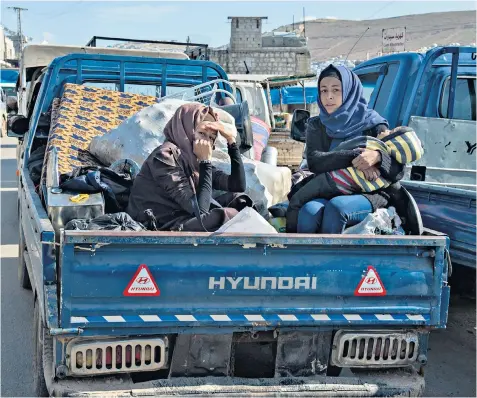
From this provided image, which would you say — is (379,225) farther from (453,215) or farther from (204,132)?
(453,215)

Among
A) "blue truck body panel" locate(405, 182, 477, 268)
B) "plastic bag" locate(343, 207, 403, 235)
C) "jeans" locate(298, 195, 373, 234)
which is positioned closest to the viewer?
"plastic bag" locate(343, 207, 403, 235)

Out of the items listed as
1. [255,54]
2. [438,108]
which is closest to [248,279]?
[438,108]

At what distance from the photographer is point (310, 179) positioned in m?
4.05

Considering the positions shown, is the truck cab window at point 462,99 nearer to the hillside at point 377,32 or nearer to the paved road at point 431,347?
the paved road at point 431,347

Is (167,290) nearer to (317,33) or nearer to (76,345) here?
(76,345)

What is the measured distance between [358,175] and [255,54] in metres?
39.2

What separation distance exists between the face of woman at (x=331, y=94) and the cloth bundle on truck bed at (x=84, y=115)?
202 cm

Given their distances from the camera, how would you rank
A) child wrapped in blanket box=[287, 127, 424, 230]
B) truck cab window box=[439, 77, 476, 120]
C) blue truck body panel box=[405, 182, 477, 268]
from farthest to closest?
truck cab window box=[439, 77, 476, 120] < blue truck body panel box=[405, 182, 477, 268] < child wrapped in blanket box=[287, 127, 424, 230]

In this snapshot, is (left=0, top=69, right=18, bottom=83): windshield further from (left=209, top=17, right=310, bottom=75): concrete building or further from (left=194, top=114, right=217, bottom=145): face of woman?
(left=194, top=114, right=217, bottom=145): face of woman

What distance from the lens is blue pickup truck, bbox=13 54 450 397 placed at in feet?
9.80

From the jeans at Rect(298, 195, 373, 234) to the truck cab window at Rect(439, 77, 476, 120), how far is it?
286 cm

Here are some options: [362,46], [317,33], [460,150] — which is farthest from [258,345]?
[317,33]

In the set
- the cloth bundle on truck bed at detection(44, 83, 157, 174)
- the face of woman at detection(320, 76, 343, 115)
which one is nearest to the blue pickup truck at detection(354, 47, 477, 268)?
the face of woman at detection(320, 76, 343, 115)

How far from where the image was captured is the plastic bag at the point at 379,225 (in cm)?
353
